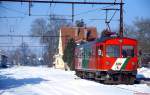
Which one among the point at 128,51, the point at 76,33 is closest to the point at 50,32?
the point at 76,33

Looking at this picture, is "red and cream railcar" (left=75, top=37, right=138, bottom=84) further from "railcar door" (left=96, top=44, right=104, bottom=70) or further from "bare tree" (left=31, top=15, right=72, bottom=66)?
"bare tree" (left=31, top=15, right=72, bottom=66)

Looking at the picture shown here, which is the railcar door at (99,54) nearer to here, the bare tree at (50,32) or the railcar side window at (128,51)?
the railcar side window at (128,51)

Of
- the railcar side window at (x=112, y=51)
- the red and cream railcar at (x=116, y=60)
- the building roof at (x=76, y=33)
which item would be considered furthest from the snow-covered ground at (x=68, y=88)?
the building roof at (x=76, y=33)

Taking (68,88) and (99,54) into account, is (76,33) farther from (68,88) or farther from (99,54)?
(68,88)

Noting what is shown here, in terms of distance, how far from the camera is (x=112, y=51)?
3309 cm

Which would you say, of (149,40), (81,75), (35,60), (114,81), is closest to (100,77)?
(114,81)

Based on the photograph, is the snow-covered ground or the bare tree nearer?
the snow-covered ground

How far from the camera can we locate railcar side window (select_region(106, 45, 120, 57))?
32.9 metres

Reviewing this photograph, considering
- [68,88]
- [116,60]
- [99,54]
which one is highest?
[99,54]

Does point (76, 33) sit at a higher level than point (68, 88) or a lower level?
higher

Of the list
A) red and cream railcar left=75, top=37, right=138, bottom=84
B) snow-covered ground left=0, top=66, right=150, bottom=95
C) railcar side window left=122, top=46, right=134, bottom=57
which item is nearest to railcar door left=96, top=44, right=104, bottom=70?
red and cream railcar left=75, top=37, right=138, bottom=84

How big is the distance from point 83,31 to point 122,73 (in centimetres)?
6168

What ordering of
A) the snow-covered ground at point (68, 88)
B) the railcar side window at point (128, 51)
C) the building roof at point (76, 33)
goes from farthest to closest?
the building roof at point (76, 33) → the railcar side window at point (128, 51) → the snow-covered ground at point (68, 88)

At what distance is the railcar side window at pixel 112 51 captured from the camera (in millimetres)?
32906
